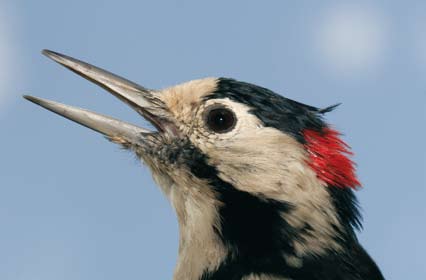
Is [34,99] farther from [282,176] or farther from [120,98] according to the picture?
[282,176]

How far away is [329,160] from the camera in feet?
23.7

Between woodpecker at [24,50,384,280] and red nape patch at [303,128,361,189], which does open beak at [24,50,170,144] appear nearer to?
woodpecker at [24,50,384,280]

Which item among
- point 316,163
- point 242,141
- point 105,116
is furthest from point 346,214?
point 105,116

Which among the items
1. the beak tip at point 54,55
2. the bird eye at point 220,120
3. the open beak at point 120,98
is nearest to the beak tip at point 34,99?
the open beak at point 120,98

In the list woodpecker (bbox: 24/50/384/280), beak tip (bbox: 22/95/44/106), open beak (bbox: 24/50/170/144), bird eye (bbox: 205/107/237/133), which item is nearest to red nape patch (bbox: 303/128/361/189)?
woodpecker (bbox: 24/50/384/280)

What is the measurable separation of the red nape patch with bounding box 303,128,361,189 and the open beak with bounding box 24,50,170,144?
1.06 meters

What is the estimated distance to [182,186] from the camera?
7.27 m

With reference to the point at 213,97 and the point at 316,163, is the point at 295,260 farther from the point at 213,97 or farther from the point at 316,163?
the point at 213,97

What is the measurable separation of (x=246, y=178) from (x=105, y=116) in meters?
1.10

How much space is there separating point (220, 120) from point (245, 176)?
47 centimetres

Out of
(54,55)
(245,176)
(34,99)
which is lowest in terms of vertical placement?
(245,176)

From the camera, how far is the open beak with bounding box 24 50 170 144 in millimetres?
A: 7410

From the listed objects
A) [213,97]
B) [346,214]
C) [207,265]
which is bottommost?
[207,265]

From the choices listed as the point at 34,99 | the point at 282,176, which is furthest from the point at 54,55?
the point at 282,176
